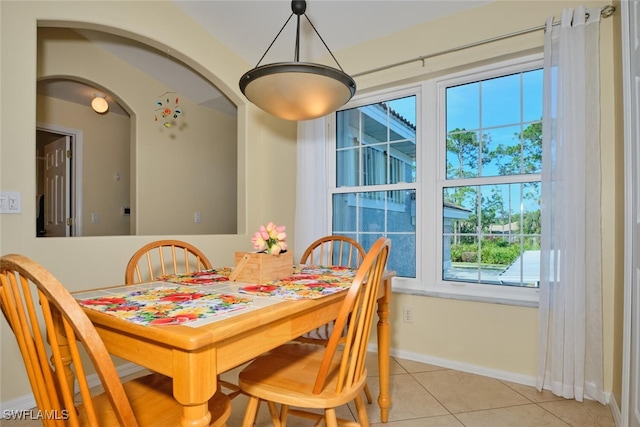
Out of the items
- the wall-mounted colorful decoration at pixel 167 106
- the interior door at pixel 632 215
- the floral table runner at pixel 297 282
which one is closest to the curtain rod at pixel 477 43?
the interior door at pixel 632 215

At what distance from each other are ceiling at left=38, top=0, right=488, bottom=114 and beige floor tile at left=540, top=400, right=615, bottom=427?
2465 millimetres

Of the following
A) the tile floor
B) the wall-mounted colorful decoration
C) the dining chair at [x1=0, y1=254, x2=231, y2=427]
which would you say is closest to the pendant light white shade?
the dining chair at [x1=0, y1=254, x2=231, y2=427]

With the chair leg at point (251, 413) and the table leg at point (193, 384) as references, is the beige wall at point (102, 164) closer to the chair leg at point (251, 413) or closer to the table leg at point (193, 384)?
the chair leg at point (251, 413)

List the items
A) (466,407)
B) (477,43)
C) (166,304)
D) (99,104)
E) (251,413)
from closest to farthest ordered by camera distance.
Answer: (166,304)
(251,413)
(466,407)
(477,43)
(99,104)

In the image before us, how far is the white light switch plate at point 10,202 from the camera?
1.78 meters

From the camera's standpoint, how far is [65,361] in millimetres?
1159

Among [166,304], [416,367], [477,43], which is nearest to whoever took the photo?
[166,304]

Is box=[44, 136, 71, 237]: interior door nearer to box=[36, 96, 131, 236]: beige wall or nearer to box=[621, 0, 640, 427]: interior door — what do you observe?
box=[36, 96, 131, 236]: beige wall

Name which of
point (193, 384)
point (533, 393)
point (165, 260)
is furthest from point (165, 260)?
point (533, 393)

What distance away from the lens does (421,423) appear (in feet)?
5.74

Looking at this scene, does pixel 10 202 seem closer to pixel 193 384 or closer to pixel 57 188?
pixel 193 384

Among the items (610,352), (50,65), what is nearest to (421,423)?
(610,352)

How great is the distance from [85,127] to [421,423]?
13.9ft

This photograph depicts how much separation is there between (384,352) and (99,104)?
12.3ft
